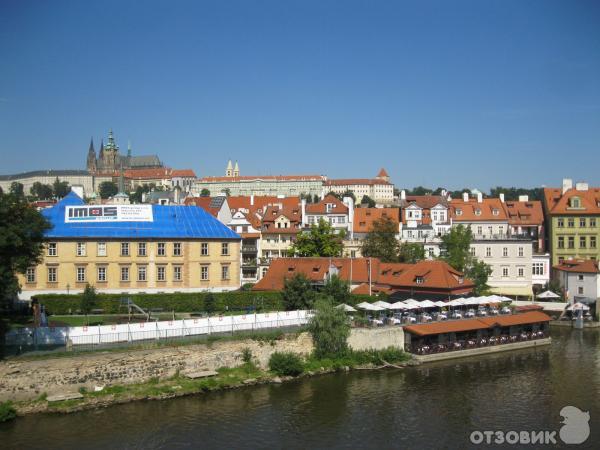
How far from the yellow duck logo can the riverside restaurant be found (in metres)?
11.1

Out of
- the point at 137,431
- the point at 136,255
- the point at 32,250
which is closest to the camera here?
the point at 137,431

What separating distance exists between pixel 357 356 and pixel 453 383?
19.7 ft

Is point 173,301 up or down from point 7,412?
up

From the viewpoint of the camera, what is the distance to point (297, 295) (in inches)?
1752

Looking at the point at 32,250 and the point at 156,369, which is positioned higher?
the point at 32,250

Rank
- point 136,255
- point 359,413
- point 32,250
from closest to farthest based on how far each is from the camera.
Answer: point 359,413, point 32,250, point 136,255

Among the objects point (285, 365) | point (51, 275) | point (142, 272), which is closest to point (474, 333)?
point (285, 365)

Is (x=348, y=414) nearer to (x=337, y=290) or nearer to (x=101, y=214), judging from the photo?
(x=337, y=290)

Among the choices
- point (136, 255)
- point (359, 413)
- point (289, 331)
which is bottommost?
point (359, 413)

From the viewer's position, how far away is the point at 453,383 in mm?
37281

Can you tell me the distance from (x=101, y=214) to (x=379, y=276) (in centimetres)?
2247

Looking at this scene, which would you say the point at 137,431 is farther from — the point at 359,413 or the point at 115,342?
the point at 359,413

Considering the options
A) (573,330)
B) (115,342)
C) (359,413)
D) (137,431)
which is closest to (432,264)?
(573,330)

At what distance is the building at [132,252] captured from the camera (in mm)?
51031
